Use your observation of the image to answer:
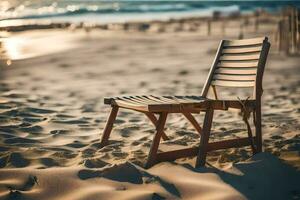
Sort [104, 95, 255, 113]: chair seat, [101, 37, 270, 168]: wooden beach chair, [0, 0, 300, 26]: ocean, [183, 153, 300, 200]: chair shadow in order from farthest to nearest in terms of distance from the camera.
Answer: [0, 0, 300, 26]: ocean → [101, 37, 270, 168]: wooden beach chair → [104, 95, 255, 113]: chair seat → [183, 153, 300, 200]: chair shadow

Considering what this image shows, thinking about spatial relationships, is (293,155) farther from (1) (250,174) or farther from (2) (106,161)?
(2) (106,161)

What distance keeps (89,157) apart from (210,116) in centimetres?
129

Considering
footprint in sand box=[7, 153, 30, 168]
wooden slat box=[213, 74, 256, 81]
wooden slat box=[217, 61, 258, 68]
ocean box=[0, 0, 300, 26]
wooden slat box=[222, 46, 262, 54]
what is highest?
wooden slat box=[222, 46, 262, 54]

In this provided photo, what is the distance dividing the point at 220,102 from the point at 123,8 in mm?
52519

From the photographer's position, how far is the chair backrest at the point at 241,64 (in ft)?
13.5

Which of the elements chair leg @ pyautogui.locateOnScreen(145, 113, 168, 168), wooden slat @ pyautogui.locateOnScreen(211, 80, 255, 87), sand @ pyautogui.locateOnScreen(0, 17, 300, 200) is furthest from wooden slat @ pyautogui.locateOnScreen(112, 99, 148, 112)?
wooden slat @ pyautogui.locateOnScreen(211, 80, 255, 87)

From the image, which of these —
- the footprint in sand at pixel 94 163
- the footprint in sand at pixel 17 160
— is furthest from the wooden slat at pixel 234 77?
the footprint in sand at pixel 17 160

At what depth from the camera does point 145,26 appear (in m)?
32.9

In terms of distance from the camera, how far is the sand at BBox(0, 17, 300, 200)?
10.9ft

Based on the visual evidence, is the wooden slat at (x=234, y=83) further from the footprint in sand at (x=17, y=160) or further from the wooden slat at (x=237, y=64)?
the footprint in sand at (x=17, y=160)

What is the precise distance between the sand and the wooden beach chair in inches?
6.0

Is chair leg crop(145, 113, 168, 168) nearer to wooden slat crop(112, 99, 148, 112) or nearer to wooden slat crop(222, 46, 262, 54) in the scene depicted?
wooden slat crop(112, 99, 148, 112)

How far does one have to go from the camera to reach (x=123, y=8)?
2159 inches

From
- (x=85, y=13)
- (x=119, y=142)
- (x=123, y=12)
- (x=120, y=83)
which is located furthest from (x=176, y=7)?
(x=119, y=142)
